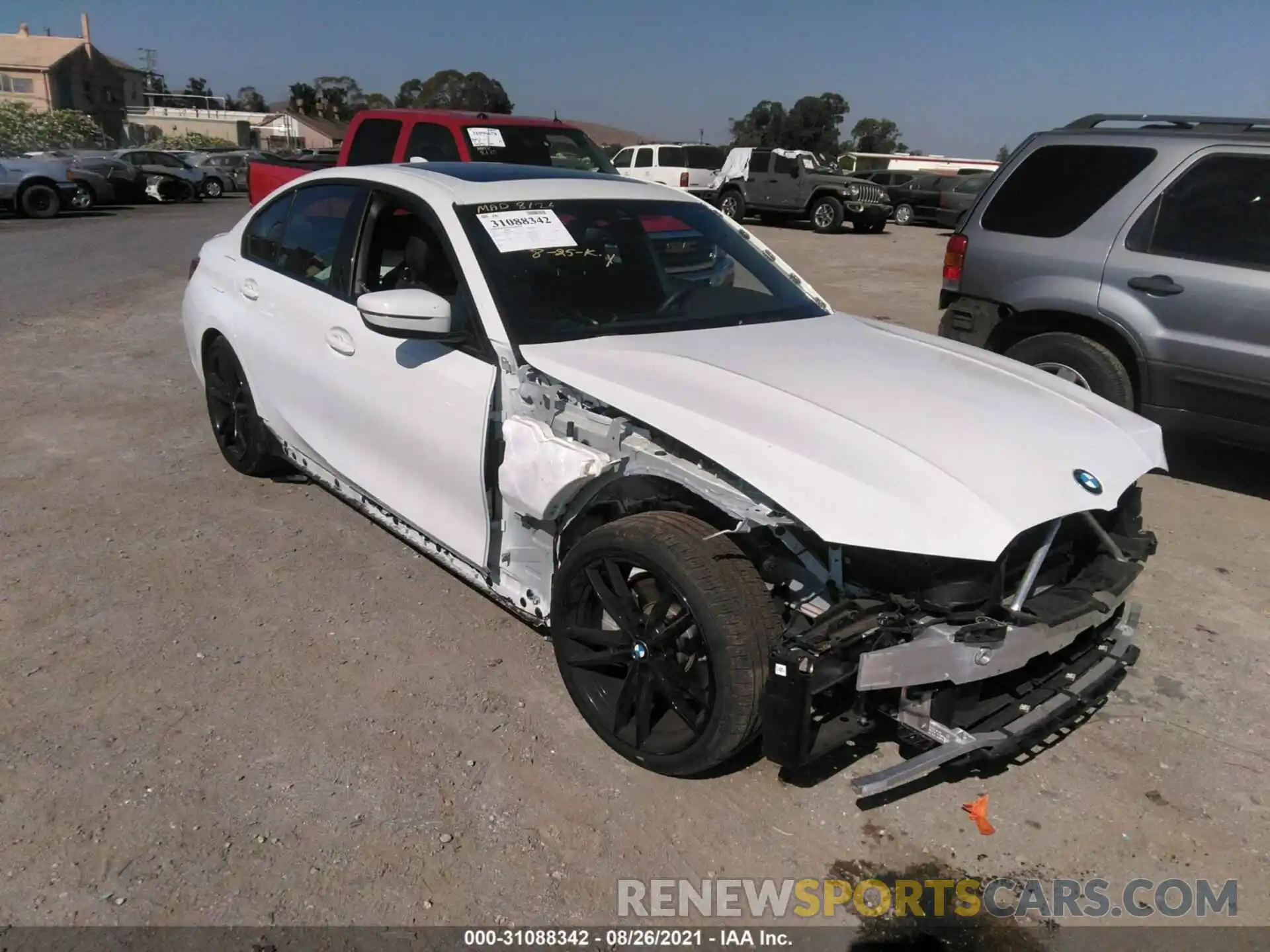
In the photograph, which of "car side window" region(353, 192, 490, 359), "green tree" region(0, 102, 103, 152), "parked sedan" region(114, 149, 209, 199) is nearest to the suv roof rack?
"car side window" region(353, 192, 490, 359)

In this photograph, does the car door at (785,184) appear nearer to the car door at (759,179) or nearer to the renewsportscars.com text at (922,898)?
the car door at (759,179)

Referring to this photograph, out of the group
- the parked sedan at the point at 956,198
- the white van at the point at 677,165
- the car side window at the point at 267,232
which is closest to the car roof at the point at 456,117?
the car side window at the point at 267,232

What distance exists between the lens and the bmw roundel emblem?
2660mm

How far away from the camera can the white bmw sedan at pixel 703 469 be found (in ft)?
8.05

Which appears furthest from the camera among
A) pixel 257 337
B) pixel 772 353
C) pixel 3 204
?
pixel 3 204

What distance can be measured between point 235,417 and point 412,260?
5.82ft

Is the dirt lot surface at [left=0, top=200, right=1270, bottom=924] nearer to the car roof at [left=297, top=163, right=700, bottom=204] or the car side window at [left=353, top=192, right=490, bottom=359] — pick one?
the car side window at [left=353, top=192, right=490, bottom=359]

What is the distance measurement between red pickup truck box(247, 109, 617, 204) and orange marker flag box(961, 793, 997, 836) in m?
7.51

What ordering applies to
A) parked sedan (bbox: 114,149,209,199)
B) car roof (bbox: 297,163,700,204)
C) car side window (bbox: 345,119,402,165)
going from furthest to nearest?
1. parked sedan (bbox: 114,149,209,199)
2. car side window (bbox: 345,119,402,165)
3. car roof (bbox: 297,163,700,204)

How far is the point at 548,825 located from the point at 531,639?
1.01m

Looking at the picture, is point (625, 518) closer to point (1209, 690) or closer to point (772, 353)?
point (772, 353)

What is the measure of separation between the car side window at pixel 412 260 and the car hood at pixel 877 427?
0.99 ft

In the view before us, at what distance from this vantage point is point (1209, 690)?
11.4ft

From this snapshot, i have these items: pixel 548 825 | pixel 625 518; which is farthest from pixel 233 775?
pixel 625 518
